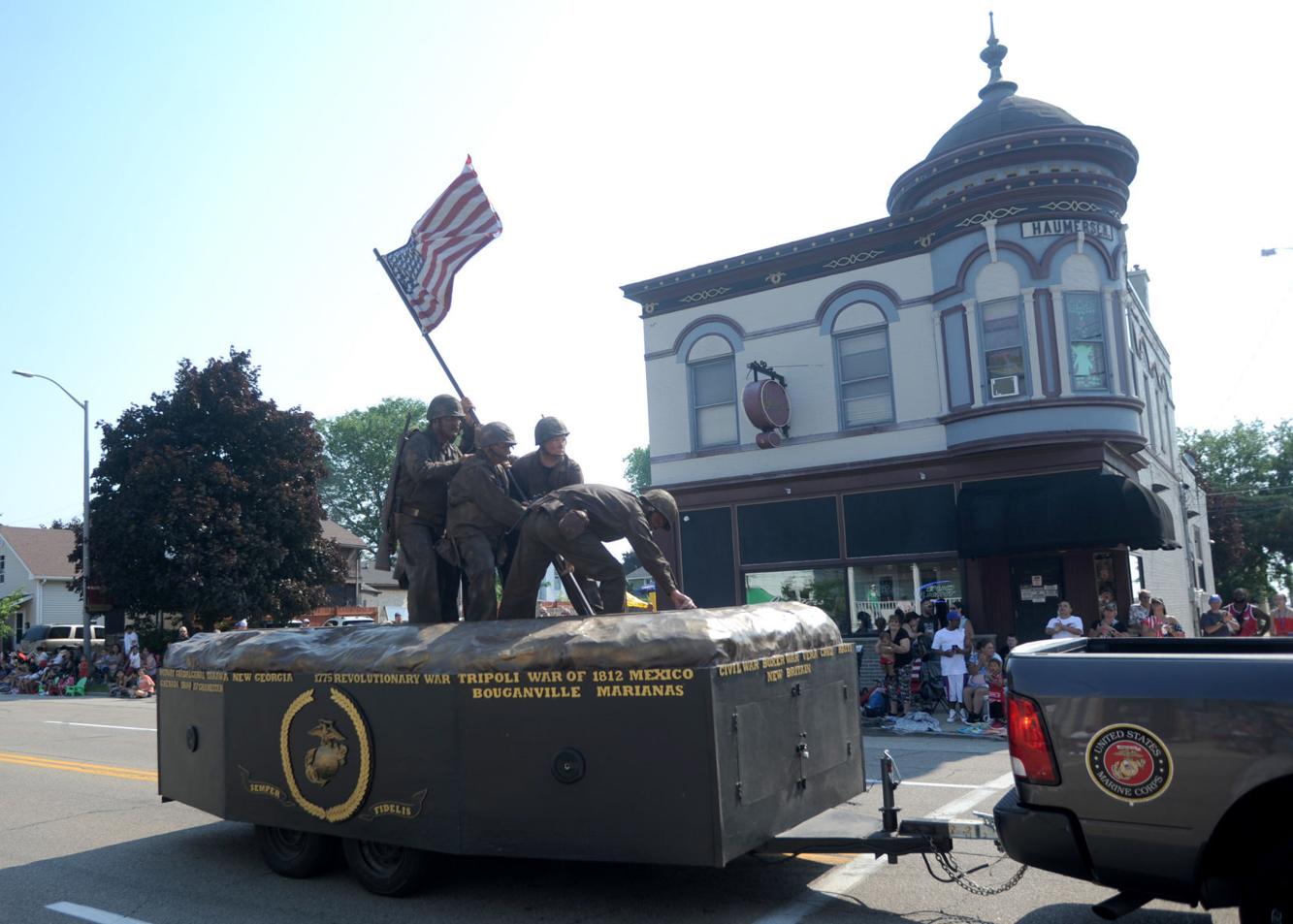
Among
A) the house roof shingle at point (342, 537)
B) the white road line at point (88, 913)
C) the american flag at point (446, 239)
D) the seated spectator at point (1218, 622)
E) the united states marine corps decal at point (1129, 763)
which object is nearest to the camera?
the united states marine corps decal at point (1129, 763)

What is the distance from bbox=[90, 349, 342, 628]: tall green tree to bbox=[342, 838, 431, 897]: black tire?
26866 mm

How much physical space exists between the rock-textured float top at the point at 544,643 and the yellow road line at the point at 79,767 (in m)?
6.07

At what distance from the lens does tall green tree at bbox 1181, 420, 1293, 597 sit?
5200 centimetres

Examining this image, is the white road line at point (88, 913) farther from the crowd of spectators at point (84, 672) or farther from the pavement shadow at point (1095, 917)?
the crowd of spectators at point (84, 672)

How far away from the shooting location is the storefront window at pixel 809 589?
2214cm

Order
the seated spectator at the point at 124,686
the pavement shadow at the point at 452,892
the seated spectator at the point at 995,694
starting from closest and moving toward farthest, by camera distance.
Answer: the pavement shadow at the point at 452,892 → the seated spectator at the point at 995,694 → the seated spectator at the point at 124,686

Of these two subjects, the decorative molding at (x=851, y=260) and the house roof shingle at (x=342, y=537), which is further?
the house roof shingle at (x=342, y=537)

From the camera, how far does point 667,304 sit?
24.6 m

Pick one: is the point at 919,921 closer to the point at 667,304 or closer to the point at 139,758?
the point at 139,758

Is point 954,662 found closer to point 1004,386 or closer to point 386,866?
point 1004,386

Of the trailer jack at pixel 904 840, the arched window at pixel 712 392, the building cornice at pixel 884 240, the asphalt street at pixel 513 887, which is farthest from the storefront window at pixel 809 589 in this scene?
the trailer jack at pixel 904 840

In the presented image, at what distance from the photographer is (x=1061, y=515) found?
1867 cm

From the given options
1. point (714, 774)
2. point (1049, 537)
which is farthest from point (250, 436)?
point (714, 774)

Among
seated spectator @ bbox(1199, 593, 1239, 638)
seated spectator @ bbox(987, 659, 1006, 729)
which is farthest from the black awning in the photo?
seated spectator @ bbox(987, 659, 1006, 729)
